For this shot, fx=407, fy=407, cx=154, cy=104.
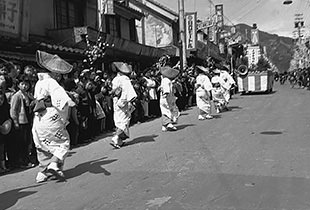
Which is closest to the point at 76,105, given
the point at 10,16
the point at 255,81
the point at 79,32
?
the point at 10,16

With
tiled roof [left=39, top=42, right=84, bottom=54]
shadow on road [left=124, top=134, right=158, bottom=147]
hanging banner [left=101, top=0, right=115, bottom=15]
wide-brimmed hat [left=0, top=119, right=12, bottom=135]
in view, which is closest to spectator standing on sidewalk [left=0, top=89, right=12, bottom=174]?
wide-brimmed hat [left=0, top=119, right=12, bottom=135]

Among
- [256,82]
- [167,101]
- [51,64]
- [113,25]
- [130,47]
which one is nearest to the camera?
[51,64]

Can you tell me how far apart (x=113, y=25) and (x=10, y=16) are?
1089 centimetres

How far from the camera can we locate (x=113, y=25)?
21.9 meters

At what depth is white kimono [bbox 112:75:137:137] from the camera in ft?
30.6

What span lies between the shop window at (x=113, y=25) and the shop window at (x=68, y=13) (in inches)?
109

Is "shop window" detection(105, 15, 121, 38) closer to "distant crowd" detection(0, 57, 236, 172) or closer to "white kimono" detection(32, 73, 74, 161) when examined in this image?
"distant crowd" detection(0, 57, 236, 172)

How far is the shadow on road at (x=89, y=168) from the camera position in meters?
7.17

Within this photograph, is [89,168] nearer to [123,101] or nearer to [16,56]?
[123,101]

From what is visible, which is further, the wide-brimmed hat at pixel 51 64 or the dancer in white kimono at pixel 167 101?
the dancer in white kimono at pixel 167 101

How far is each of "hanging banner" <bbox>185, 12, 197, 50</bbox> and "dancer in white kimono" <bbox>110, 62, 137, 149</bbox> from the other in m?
17.6

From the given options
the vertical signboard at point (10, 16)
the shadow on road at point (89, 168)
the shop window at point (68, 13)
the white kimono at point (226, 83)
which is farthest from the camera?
the white kimono at point (226, 83)

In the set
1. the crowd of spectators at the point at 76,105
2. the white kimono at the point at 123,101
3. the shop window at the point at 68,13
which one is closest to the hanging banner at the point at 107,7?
the shop window at the point at 68,13

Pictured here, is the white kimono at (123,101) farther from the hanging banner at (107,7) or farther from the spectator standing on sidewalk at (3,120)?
the hanging banner at (107,7)
